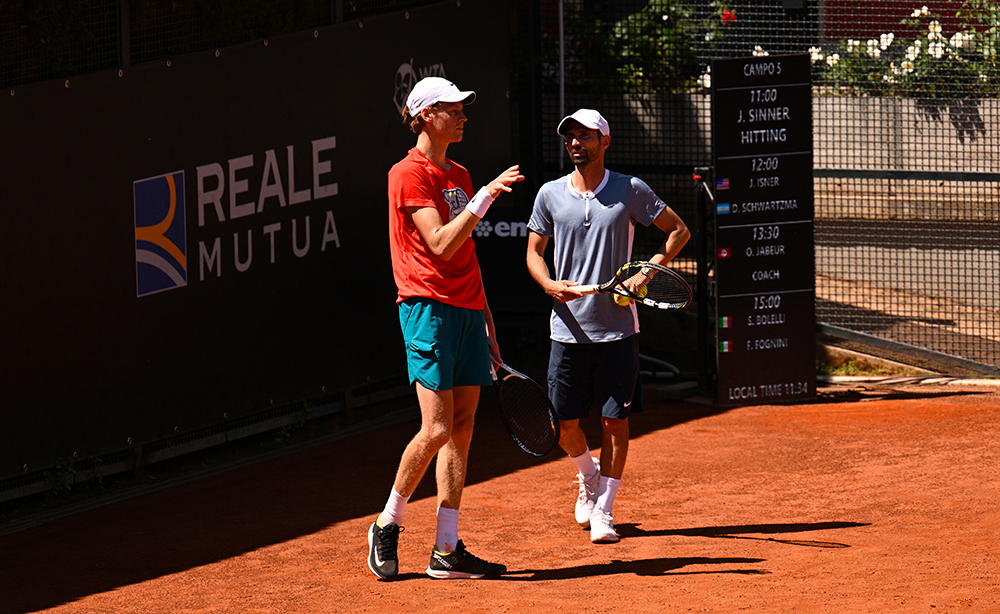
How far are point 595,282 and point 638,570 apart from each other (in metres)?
1.40

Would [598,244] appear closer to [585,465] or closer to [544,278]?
[544,278]

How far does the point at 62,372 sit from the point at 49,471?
58 cm

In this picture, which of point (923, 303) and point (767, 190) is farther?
point (923, 303)

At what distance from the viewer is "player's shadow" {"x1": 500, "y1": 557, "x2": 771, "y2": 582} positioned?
5.50 meters

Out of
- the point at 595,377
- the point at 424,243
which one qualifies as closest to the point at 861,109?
the point at 595,377

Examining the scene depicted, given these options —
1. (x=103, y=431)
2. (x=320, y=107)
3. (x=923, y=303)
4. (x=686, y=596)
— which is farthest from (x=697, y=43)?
(x=686, y=596)

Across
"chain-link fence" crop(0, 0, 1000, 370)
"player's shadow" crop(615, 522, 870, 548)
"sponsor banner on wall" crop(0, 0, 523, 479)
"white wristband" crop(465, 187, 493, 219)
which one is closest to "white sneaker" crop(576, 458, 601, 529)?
"player's shadow" crop(615, 522, 870, 548)

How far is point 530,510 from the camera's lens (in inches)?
267

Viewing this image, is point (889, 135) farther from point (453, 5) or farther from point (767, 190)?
point (453, 5)

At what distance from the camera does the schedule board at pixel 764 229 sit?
30.8ft

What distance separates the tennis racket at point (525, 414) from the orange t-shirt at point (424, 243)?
645 mm

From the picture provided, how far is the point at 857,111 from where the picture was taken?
11383mm

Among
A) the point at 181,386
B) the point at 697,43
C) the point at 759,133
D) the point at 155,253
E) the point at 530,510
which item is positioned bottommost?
the point at 530,510

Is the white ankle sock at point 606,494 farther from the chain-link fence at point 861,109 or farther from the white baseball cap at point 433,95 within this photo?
the chain-link fence at point 861,109
